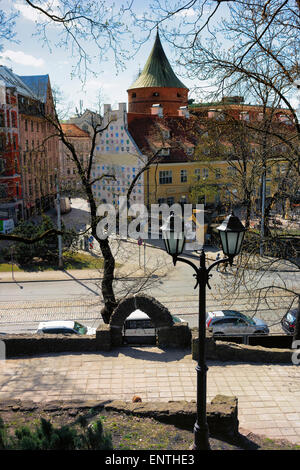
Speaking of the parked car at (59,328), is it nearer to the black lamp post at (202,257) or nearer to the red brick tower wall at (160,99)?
the black lamp post at (202,257)

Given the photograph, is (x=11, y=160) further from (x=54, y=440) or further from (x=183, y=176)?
(x=54, y=440)

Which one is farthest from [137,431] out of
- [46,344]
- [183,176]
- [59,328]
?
[183,176]

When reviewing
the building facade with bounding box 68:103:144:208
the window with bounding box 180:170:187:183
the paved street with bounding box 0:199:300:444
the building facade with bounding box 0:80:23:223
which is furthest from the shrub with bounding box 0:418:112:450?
the window with bounding box 180:170:187:183

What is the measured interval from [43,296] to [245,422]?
15.4 metres

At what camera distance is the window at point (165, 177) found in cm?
3956

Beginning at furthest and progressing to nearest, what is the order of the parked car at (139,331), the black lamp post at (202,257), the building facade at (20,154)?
the building facade at (20,154)
the parked car at (139,331)
the black lamp post at (202,257)

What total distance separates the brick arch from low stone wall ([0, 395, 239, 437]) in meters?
3.98

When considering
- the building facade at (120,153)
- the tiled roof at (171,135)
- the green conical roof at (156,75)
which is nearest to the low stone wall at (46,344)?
the building facade at (120,153)

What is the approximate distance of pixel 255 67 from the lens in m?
10.9

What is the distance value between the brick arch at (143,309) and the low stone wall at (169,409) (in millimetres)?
3983

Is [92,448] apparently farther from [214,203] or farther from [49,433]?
[214,203]

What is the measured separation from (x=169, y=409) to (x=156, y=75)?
159 ft

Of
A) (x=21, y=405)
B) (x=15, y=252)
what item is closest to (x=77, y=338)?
(x=21, y=405)

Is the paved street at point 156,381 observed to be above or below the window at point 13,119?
below
